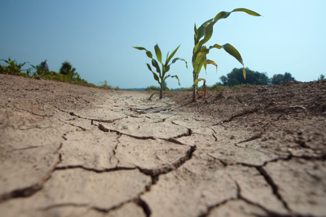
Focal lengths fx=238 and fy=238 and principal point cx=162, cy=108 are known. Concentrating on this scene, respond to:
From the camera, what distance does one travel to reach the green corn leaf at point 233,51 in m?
2.64

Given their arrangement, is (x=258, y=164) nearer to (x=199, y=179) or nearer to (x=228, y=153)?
(x=228, y=153)

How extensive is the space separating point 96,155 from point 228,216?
0.79 m

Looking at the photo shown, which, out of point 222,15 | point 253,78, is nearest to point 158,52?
point 222,15

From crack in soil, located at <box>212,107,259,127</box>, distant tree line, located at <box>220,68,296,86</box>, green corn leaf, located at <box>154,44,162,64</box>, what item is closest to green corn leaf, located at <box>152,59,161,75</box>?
green corn leaf, located at <box>154,44,162,64</box>

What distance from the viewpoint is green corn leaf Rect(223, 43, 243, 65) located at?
8.65 feet

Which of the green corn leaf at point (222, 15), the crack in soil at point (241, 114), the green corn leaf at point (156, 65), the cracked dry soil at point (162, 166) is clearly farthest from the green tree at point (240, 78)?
the cracked dry soil at point (162, 166)

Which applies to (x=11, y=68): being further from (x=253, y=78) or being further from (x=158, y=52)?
(x=253, y=78)

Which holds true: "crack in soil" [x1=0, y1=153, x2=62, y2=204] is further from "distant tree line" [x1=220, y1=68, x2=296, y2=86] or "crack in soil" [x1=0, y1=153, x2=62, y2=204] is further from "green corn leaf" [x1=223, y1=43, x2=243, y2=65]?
"distant tree line" [x1=220, y1=68, x2=296, y2=86]

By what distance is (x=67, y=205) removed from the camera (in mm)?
866

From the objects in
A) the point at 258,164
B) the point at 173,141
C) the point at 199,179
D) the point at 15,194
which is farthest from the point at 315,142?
the point at 15,194

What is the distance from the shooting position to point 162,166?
1225mm

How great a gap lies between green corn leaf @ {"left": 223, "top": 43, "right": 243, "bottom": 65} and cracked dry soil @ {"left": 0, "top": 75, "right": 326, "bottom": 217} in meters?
0.81

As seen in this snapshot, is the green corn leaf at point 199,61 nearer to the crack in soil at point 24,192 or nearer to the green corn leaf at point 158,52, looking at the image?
the green corn leaf at point 158,52

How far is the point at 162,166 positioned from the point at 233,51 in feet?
6.26
